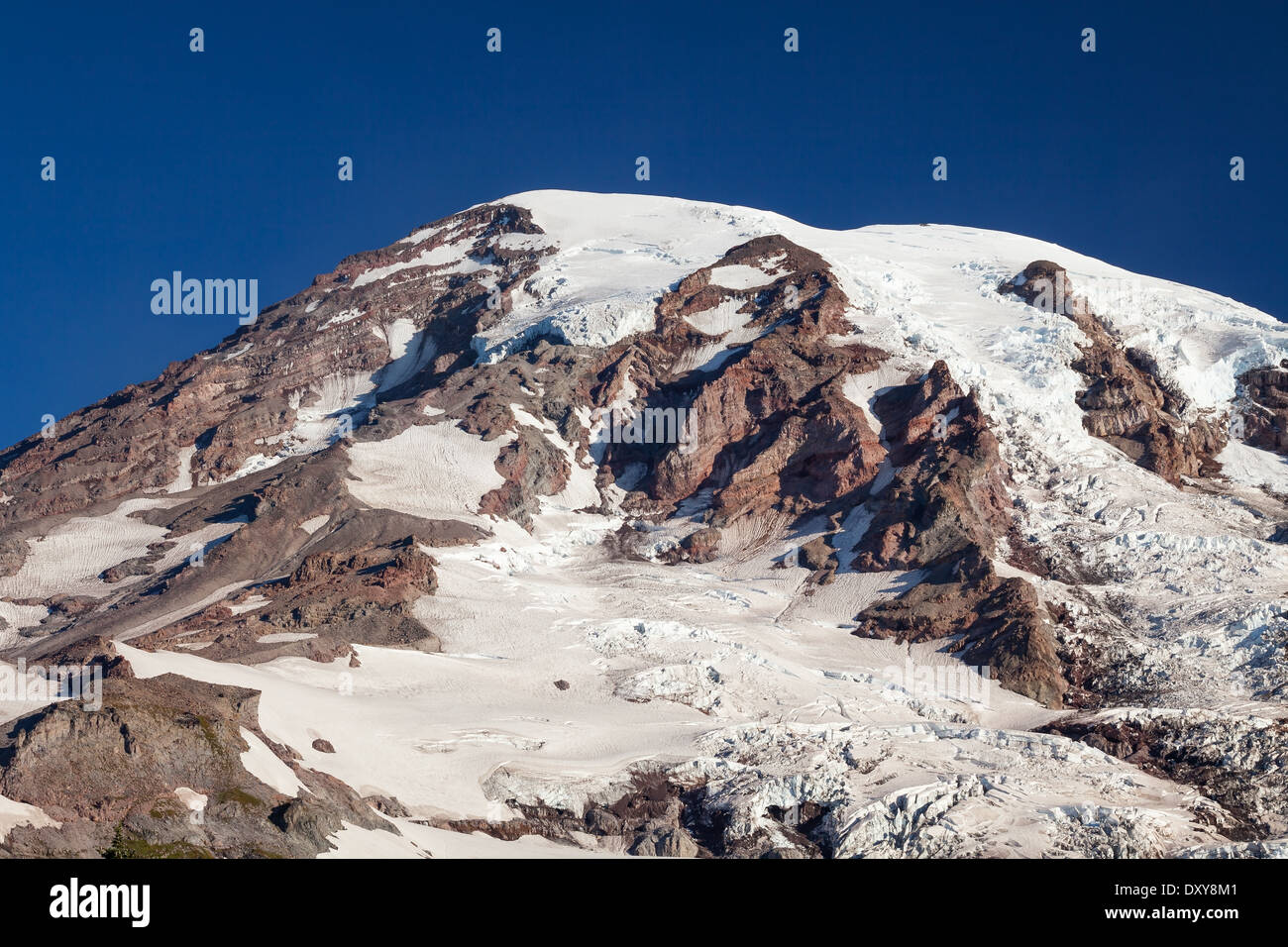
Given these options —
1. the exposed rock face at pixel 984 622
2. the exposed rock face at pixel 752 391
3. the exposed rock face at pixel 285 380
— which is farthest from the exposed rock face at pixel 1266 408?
the exposed rock face at pixel 285 380

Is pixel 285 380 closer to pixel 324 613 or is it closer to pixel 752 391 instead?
pixel 752 391

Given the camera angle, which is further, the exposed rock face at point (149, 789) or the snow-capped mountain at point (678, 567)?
the snow-capped mountain at point (678, 567)

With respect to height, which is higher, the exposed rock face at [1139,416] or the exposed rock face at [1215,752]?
the exposed rock face at [1139,416]

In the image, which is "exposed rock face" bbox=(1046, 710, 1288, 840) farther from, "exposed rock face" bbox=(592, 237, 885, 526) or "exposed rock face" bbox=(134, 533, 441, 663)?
"exposed rock face" bbox=(134, 533, 441, 663)

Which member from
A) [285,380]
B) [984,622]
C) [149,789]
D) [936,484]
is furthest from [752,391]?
[149,789]

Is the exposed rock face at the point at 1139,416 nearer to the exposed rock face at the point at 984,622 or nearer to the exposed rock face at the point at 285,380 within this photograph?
the exposed rock face at the point at 984,622

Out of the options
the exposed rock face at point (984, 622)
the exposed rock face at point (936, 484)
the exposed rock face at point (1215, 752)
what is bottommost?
the exposed rock face at point (1215, 752)
